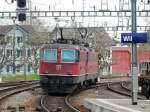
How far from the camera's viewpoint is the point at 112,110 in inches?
665

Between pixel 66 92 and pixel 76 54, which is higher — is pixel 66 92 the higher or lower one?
the lower one

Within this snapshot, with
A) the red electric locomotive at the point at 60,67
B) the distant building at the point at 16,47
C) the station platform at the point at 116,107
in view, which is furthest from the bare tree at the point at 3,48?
the station platform at the point at 116,107

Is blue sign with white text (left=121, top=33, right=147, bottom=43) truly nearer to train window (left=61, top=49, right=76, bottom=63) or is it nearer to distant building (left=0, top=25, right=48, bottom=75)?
train window (left=61, top=49, right=76, bottom=63)

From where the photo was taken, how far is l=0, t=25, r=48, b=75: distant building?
90.0m

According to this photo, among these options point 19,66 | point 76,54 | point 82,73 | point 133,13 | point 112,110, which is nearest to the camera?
point 112,110

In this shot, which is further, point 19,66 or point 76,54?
point 19,66

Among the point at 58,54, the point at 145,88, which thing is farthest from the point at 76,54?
the point at 145,88

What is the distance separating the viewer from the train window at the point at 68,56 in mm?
30844

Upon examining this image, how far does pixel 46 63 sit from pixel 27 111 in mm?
9606

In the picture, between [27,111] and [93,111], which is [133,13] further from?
[27,111]

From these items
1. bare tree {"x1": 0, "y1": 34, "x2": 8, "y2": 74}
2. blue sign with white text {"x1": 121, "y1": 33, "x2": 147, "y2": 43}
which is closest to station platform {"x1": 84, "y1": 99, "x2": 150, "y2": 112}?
blue sign with white text {"x1": 121, "y1": 33, "x2": 147, "y2": 43}

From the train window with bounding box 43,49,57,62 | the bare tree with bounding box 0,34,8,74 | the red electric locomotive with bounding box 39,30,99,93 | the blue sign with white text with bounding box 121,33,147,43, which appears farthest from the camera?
the bare tree with bounding box 0,34,8,74

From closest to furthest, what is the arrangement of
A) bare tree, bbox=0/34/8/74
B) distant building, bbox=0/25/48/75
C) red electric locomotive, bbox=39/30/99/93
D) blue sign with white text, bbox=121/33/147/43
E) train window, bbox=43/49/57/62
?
blue sign with white text, bbox=121/33/147/43
red electric locomotive, bbox=39/30/99/93
train window, bbox=43/49/57/62
bare tree, bbox=0/34/8/74
distant building, bbox=0/25/48/75

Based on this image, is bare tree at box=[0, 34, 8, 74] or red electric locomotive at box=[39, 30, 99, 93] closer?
red electric locomotive at box=[39, 30, 99, 93]
